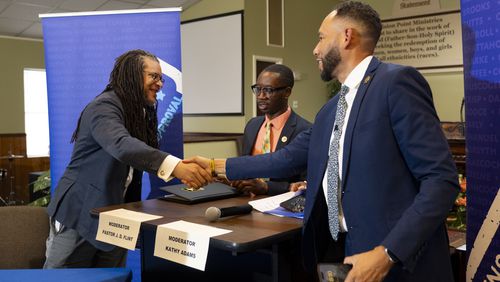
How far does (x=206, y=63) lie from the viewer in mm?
7637

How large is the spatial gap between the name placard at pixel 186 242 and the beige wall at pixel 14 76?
287 inches

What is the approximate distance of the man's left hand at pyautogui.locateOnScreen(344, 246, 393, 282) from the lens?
3.76 ft

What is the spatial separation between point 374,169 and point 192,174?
831 mm

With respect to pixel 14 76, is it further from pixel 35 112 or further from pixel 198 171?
pixel 198 171

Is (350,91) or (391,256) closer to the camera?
(391,256)

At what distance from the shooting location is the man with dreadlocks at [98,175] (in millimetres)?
1795

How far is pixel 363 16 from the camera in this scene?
137 cm

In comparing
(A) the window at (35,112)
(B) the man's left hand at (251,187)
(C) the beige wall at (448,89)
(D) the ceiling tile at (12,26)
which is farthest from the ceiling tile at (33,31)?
(B) the man's left hand at (251,187)

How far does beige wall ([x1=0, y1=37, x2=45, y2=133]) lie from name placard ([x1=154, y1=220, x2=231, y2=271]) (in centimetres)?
730

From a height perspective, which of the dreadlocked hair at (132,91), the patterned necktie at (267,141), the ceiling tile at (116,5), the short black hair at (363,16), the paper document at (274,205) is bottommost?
the paper document at (274,205)

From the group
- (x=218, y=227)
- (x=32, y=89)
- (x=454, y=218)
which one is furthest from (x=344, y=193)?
(x=32, y=89)

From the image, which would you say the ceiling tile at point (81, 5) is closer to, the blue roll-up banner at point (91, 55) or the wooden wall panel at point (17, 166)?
the wooden wall panel at point (17, 166)

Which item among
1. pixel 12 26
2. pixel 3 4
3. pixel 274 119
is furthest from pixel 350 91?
pixel 12 26

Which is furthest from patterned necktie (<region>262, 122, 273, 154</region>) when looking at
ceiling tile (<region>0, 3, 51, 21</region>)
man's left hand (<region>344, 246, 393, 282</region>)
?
ceiling tile (<region>0, 3, 51, 21</region>)
